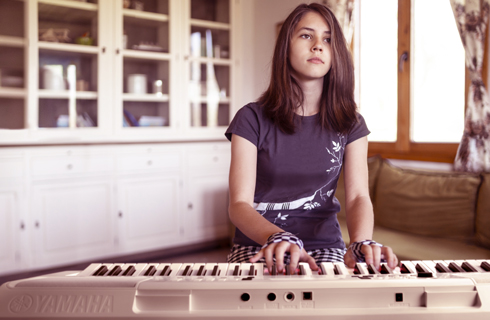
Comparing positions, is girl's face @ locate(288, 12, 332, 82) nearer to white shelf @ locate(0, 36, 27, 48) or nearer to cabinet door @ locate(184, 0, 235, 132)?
white shelf @ locate(0, 36, 27, 48)

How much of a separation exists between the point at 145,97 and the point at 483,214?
252 centimetres

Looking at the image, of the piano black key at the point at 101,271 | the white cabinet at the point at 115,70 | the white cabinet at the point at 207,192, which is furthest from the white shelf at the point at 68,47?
the piano black key at the point at 101,271

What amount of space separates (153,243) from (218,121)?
121 cm

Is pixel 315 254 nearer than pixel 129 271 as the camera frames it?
No

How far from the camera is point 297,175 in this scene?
3.72 ft

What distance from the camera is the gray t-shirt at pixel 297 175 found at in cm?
112

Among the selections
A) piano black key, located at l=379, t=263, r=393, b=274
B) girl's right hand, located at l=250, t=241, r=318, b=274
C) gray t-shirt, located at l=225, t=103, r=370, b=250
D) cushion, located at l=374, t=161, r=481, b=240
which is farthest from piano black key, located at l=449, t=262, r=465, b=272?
cushion, located at l=374, t=161, r=481, b=240

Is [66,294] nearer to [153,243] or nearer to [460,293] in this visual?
[460,293]

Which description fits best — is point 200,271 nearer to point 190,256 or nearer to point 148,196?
point 148,196

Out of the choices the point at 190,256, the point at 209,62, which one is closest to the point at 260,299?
the point at 190,256

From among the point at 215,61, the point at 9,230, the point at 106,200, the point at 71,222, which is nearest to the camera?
the point at 9,230

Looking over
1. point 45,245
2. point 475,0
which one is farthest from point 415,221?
point 45,245

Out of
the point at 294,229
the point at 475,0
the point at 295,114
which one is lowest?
the point at 294,229

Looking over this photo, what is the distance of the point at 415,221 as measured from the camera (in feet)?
7.96
